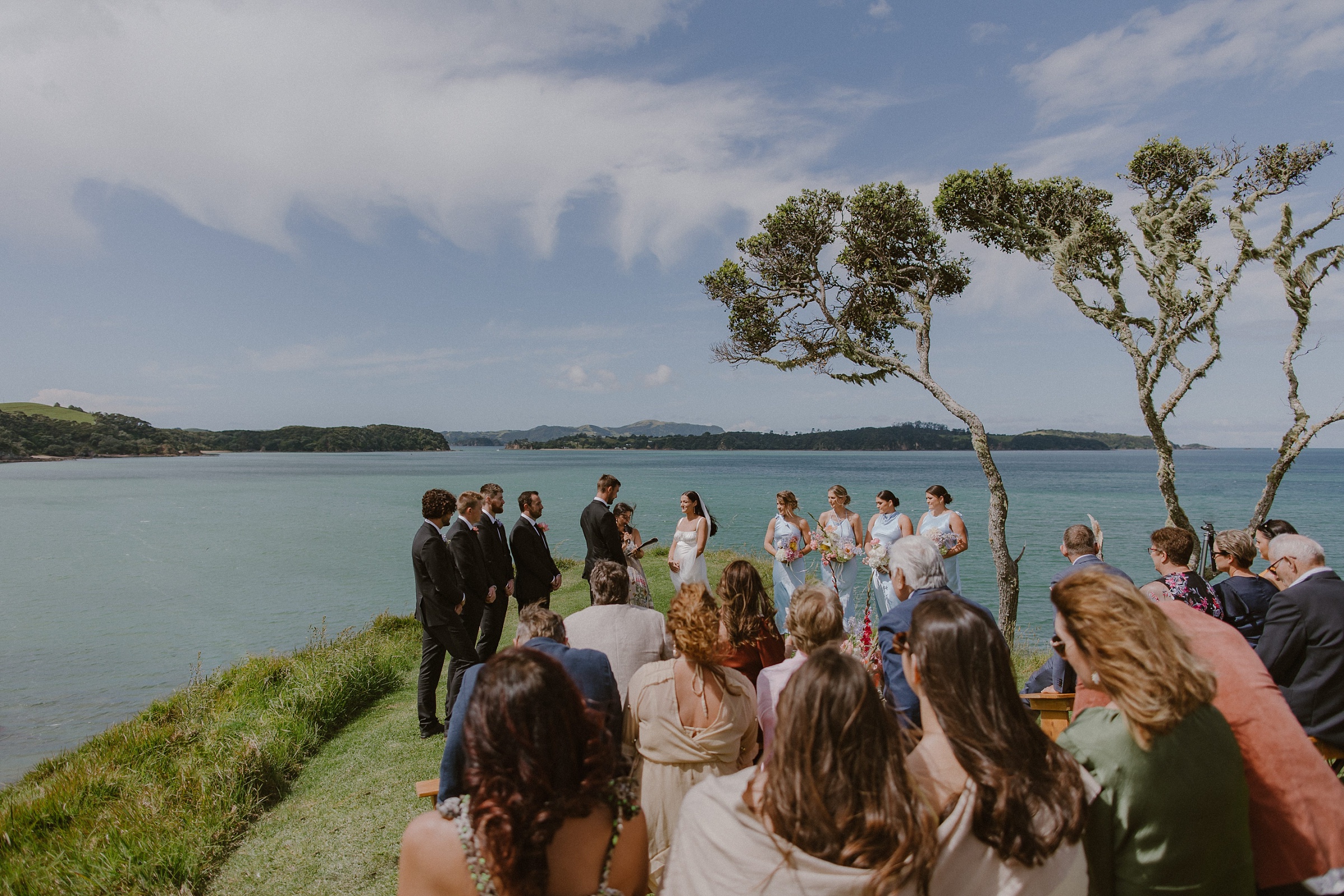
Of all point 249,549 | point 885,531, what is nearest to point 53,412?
point 249,549

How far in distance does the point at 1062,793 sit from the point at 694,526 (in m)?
7.24

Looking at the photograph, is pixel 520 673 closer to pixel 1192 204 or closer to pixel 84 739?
pixel 1192 204

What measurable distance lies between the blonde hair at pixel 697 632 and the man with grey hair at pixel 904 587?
0.89 meters

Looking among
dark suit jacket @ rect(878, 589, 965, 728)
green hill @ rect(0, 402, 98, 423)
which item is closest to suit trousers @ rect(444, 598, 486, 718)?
dark suit jacket @ rect(878, 589, 965, 728)

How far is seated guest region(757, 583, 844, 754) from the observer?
3.59m

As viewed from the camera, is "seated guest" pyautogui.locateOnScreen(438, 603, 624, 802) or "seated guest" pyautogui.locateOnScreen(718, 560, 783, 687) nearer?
"seated guest" pyautogui.locateOnScreen(438, 603, 624, 802)

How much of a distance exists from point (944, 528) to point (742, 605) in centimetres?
485

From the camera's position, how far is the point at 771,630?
4500mm

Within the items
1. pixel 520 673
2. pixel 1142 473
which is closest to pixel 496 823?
pixel 520 673

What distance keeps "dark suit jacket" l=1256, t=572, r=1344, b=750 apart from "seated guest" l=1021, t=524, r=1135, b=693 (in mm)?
819

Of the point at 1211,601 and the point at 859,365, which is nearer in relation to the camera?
the point at 1211,601

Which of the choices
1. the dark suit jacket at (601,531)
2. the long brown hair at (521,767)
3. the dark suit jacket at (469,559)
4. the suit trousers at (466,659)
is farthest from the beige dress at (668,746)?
the dark suit jacket at (601,531)

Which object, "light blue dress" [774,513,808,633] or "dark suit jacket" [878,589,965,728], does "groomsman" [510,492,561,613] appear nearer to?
Answer: "light blue dress" [774,513,808,633]

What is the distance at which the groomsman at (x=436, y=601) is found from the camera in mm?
6555
